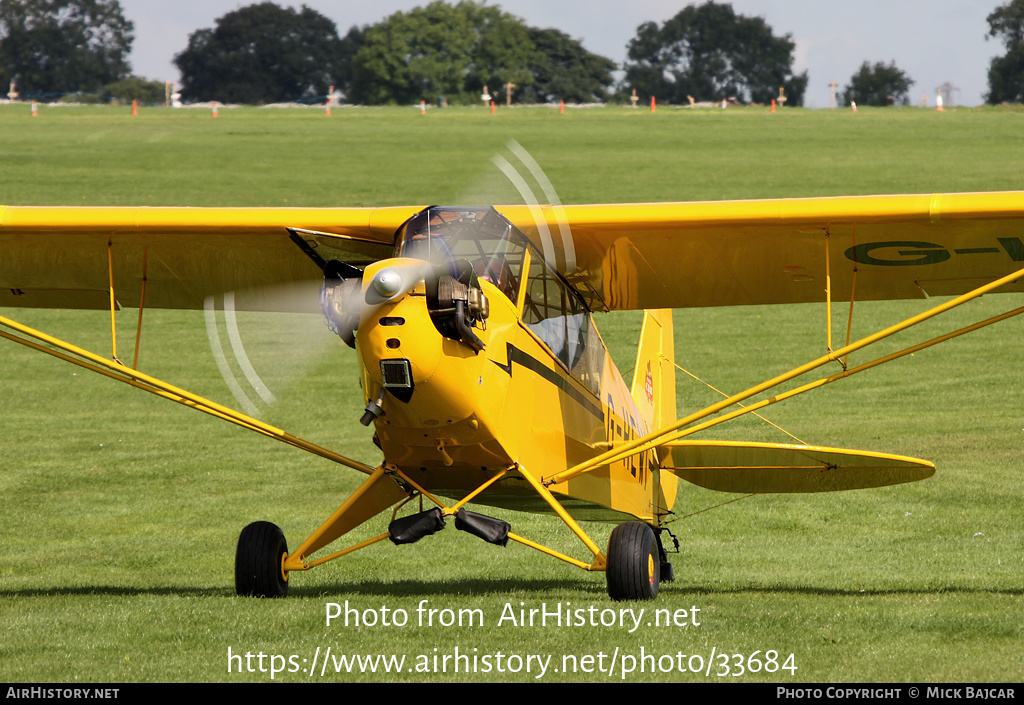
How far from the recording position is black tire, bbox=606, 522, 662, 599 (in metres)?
7.29

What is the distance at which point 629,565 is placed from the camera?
7285mm

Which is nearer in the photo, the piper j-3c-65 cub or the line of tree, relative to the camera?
the piper j-3c-65 cub

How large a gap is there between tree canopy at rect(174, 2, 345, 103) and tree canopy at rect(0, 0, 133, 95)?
9989mm

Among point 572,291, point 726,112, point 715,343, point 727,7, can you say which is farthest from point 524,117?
point 727,7

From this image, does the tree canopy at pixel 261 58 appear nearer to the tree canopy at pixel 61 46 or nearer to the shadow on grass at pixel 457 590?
the tree canopy at pixel 61 46

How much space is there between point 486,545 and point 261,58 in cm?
11186

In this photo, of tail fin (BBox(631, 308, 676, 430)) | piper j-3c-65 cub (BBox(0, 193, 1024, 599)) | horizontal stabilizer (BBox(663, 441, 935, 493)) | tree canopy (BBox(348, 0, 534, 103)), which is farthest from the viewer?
tree canopy (BBox(348, 0, 534, 103))

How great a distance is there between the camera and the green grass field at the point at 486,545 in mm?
6156

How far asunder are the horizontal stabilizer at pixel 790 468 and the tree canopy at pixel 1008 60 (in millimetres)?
108855

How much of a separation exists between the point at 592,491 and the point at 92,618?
3.46m

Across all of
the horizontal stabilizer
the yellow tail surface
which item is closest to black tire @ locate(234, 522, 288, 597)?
the horizontal stabilizer

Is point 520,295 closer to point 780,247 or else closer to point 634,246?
point 634,246

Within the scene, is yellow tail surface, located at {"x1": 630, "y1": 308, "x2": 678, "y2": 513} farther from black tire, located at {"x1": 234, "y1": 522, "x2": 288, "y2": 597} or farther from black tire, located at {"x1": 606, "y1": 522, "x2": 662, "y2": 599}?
black tire, located at {"x1": 234, "y1": 522, "x2": 288, "y2": 597}

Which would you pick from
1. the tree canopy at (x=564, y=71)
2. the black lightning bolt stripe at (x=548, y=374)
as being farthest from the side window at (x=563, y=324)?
the tree canopy at (x=564, y=71)
